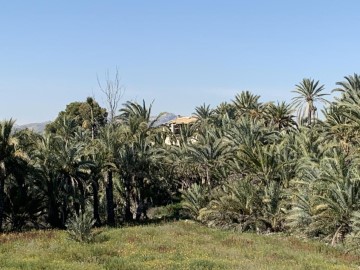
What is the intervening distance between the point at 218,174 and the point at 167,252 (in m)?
18.0

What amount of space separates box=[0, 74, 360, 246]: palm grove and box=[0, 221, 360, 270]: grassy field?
2.76 metres

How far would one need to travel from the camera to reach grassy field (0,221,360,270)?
17875 millimetres

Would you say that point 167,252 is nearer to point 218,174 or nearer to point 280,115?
point 218,174

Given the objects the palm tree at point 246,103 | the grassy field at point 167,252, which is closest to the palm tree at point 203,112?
the palm tree at point 246,103

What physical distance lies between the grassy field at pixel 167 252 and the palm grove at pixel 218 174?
9.07 ft

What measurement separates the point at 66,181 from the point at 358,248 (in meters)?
21.2

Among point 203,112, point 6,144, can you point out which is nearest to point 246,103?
point 203,112

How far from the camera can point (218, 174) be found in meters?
38.8

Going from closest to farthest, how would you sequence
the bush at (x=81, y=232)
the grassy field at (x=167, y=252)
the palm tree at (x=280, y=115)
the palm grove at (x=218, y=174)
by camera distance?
1. the grassy field at (x=167, y=252)
2. the bush at (x=81, y=232)
3. the palm grove at (x=218, y=174)
4. the palm tree at (x=280, y=115)

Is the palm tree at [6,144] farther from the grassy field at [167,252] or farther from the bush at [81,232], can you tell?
the bush at [81,232]

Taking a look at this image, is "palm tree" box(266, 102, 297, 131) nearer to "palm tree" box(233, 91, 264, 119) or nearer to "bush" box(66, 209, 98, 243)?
"palm tree" box(233, 91, 264, 119)

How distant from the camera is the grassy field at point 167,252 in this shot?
704 inches

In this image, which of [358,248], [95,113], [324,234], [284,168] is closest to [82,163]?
[284,168]

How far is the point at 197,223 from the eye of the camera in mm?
34781
